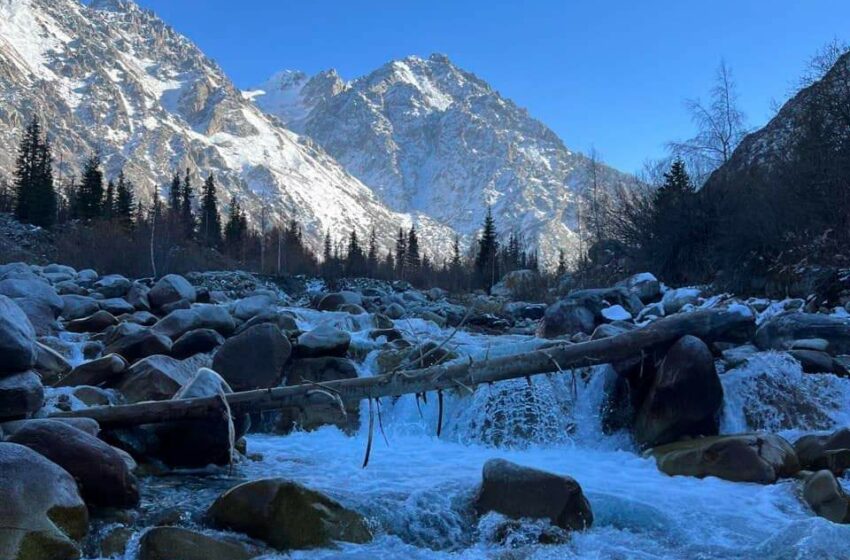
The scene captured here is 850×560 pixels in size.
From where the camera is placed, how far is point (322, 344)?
41.1ft

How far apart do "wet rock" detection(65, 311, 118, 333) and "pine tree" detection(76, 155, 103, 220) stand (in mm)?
42152

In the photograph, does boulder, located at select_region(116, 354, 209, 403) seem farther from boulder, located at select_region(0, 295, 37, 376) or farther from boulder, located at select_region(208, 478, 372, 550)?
boulder, located at select_region(208, 478, 372, 550)

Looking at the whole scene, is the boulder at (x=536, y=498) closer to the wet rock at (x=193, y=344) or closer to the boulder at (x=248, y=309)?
the wet rock at (x=193, y=344)

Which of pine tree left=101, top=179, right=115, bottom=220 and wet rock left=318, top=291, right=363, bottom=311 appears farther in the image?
pine tree left=101, top=179, right=115, bottom=220

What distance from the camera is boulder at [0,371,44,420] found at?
24.7 feet

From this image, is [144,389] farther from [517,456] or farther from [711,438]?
[711,438]

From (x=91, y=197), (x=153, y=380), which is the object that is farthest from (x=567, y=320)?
(x=91, y=197)

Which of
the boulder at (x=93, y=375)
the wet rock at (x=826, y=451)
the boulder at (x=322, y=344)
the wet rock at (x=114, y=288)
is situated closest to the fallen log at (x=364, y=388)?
the wet rock at (x=826, y=451)

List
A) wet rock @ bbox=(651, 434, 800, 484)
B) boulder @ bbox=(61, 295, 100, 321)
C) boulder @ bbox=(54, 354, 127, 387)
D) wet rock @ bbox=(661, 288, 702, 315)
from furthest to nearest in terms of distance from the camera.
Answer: boulder @ bbox=(61, 295, 100, 321), wet rock @ bbox=(661, 288, 702, 315), boulder @ bbox=(54, 354, 127, 387), wet rock @ bbox=(651, 434, 800, 484)

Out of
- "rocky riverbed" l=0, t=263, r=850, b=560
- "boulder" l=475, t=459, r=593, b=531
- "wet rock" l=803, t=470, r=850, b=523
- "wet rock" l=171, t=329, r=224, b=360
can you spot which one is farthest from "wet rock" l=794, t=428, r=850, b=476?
"wet rock" l=171, t=329, r=224, b=360

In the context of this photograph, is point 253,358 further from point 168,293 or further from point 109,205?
point 109,205

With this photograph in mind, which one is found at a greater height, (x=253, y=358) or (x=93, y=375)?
(x=253, y=358)

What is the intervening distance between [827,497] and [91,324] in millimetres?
14643

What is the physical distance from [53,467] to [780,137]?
25396 millimetres
